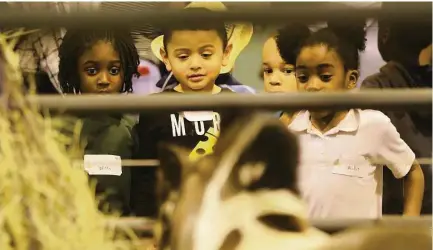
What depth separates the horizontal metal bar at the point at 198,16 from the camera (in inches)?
51.8

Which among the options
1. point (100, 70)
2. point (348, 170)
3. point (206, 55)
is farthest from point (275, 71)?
point (100, 70)

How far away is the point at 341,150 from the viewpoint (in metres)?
1.34

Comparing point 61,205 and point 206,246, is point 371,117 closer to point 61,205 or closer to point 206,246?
point 206,246

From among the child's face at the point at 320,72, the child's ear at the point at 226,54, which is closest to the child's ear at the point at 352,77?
the child's face at the point at 320,72

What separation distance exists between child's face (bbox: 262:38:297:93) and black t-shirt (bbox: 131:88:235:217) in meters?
0.11

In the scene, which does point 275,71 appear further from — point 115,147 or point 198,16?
point 115,147

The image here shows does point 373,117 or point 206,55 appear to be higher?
point 206,55

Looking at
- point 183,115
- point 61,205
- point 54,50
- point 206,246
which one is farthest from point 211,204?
point 54,50

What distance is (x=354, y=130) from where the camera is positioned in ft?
4.42

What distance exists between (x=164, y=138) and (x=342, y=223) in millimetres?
402

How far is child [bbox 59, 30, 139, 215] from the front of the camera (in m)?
1.33

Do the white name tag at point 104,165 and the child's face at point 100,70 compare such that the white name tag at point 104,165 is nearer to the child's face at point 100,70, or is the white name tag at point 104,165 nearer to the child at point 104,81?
the child at point 104,81

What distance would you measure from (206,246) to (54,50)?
0.51 meters

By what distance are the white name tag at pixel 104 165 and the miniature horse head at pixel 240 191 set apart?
88 millimetres
